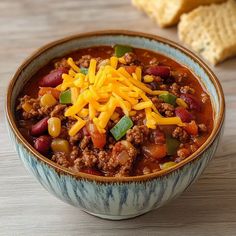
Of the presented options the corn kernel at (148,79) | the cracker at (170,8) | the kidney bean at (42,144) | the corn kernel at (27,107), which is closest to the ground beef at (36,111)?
the corn kernel at (27,107)

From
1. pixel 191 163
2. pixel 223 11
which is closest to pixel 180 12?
pixel 223 11

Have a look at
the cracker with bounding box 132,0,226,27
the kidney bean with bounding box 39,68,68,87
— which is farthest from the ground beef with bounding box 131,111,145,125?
the cracker with bounding box 132,0,226,27

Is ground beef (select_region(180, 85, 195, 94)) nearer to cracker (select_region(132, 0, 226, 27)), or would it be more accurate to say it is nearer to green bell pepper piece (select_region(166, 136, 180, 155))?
green bell pepper piece (select_region(166, 136, 180, 155))

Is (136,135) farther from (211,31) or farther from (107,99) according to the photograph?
(211,31)

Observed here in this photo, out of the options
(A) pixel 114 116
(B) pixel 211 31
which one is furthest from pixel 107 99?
(B) pixel 211 31

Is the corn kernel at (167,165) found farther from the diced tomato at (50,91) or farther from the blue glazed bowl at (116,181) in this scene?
the diced tomato at (50,91)

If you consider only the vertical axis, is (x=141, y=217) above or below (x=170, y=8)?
below

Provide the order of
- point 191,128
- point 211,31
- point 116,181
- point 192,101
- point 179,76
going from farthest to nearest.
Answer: point 211,31 → point 179,76 → point 192,101 → point 191,128 → point 116,181
